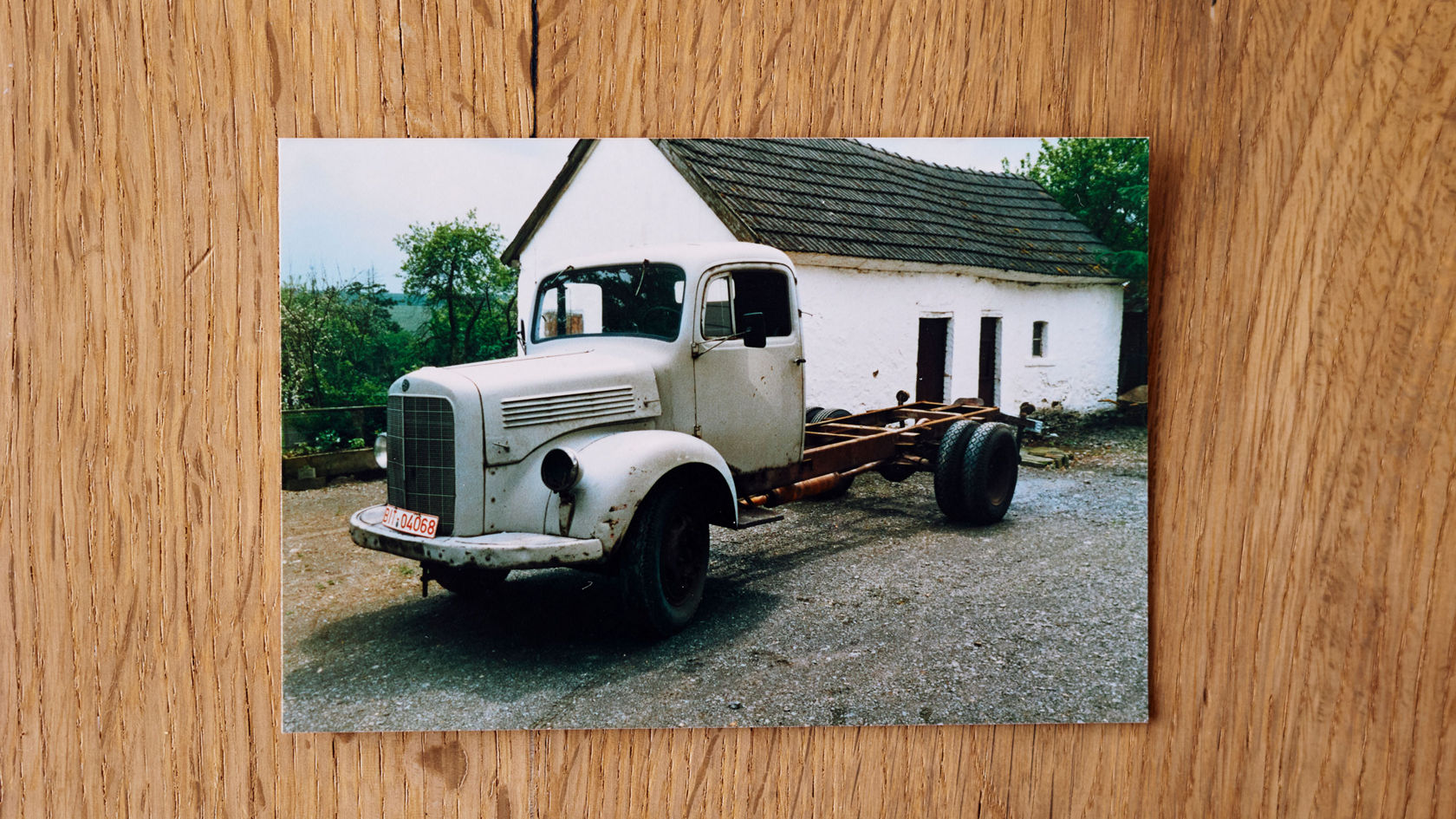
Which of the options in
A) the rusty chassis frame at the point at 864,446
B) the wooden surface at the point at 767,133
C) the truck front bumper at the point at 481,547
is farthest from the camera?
the rusty chassis frame at the point at 864,446

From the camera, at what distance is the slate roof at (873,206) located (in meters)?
2.14

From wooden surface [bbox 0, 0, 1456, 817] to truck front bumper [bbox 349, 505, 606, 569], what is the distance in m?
0.24

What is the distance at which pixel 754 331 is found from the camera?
7.45ft

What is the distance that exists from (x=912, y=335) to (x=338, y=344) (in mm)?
1291

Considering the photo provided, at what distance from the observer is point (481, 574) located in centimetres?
204

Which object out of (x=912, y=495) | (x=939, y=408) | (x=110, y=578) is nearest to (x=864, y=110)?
(x=939, y=408)

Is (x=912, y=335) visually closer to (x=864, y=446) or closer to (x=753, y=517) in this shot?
(x=864, y=446)

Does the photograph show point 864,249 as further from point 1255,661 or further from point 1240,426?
point 1255,661

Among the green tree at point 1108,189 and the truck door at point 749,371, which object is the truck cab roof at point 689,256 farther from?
the green tree at point 1108,189

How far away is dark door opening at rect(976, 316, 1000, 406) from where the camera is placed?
7.27 feet

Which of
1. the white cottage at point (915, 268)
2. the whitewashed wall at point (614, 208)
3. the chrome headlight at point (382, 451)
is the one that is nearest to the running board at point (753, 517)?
the white cottage at point (915, 268)

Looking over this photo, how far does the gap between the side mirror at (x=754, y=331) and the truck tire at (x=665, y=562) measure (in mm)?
401

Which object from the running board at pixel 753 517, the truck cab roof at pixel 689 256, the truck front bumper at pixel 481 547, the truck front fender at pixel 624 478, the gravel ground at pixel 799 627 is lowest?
the gravel ground at pixel 799 627

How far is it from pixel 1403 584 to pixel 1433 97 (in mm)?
1132
